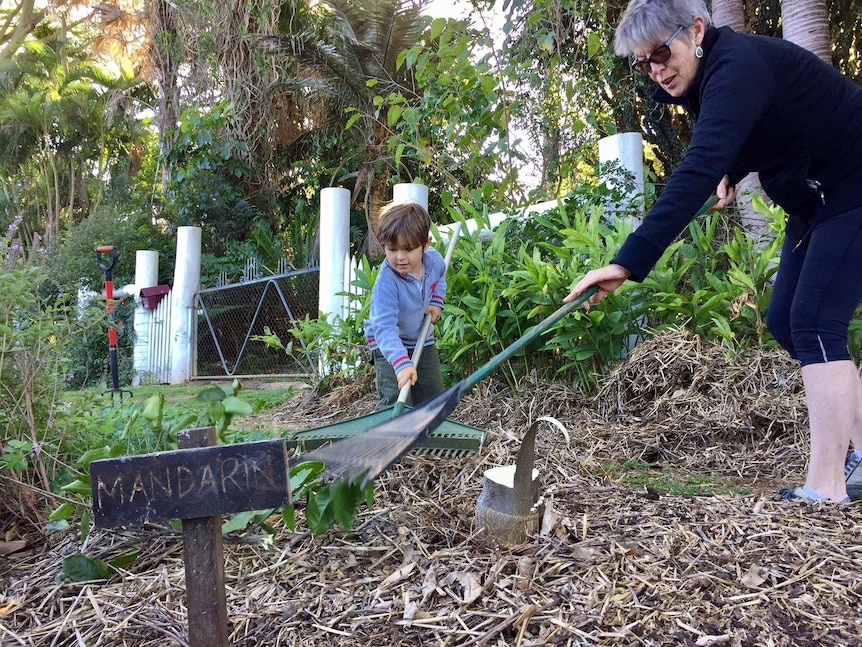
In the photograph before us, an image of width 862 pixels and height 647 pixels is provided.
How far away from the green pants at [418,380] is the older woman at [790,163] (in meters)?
1.38

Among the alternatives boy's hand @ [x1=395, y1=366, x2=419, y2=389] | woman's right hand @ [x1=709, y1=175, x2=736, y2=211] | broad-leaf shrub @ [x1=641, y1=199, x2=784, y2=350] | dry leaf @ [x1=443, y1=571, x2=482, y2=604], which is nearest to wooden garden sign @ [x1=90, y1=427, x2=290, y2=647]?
dry leaf @ [x1=443, y1=571, x2=482, y2=604]

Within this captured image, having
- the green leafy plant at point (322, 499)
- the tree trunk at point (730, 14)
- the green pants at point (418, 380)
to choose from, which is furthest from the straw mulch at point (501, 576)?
the tree trunk at point (730, 14)

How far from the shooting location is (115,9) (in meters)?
15.2

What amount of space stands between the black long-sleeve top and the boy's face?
1.27 metres

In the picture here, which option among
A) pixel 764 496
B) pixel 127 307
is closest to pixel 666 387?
pixel 764 496

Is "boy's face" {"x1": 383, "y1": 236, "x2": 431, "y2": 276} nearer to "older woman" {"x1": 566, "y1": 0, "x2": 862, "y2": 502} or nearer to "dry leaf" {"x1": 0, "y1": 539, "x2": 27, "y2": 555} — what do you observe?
"older woman" {"x1": 566, "y1": 0, "x2": 862, "y2": 502}

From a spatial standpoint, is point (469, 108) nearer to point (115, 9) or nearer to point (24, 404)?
point (24, 404)

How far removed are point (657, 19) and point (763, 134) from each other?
54 centimetres

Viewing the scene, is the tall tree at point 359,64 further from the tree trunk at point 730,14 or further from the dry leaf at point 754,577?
the dry leaf at point 754,577

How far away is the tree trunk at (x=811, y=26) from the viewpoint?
4336 mm

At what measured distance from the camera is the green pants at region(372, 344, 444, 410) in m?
3.34

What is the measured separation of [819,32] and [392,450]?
14.5 feet

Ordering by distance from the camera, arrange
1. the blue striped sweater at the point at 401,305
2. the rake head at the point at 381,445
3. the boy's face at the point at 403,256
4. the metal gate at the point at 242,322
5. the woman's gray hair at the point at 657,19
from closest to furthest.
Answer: the rake head at the point at 381,445
the woman's gray hair at the point at 657,19
the blue striped sweater at the point at 401,305
the boy's face at the point at 403,256
the metal gate at the point at 242,322

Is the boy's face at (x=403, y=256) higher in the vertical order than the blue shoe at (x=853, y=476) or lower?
higher
